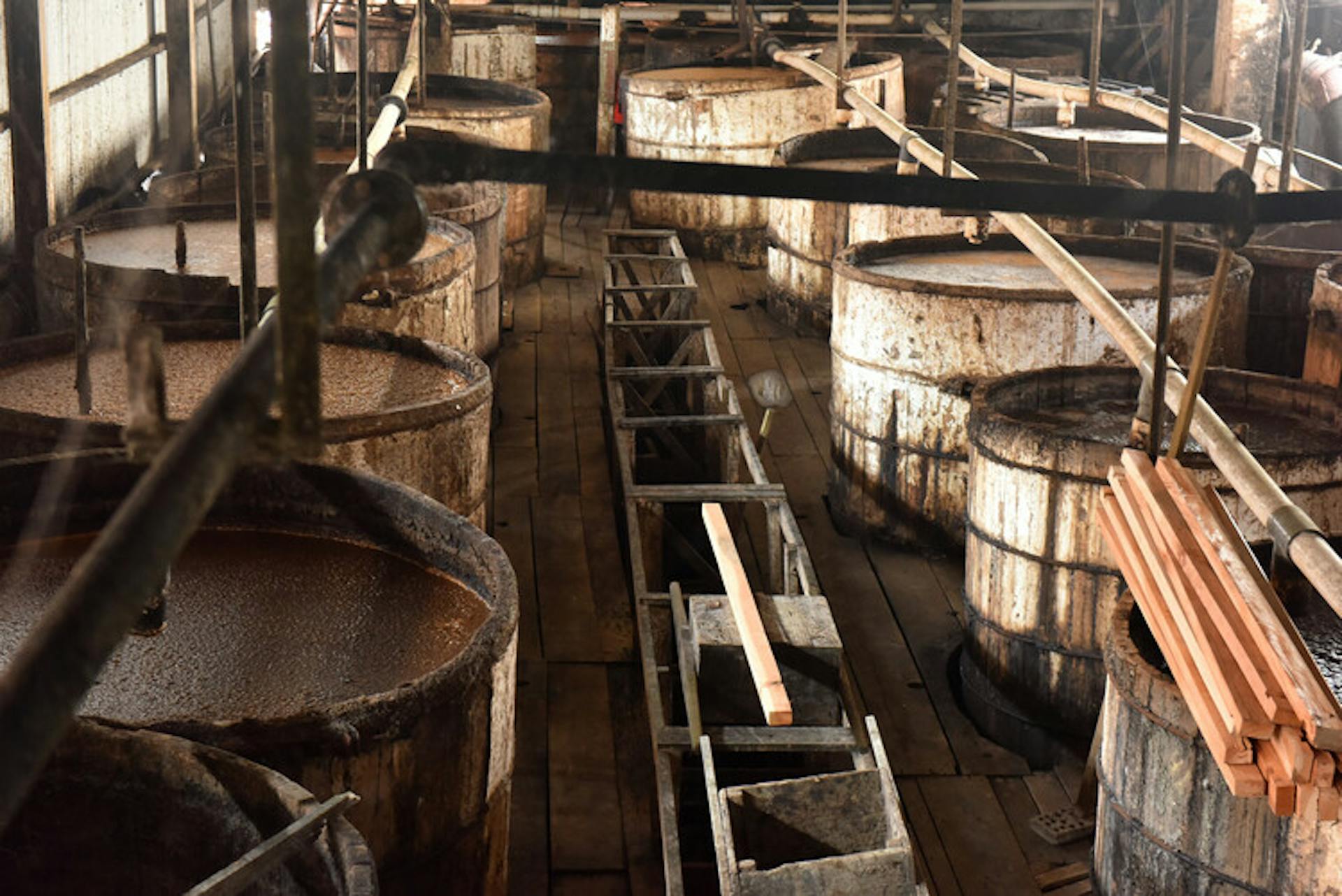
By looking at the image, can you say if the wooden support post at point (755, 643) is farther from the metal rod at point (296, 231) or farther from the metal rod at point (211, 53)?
the metal rod at point (211, 53)

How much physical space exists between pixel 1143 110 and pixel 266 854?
8065 mm

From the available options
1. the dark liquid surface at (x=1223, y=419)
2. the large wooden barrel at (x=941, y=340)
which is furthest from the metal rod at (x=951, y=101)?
the dark liquid surface at (x=1223, y=419)

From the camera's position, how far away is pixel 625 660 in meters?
6.86

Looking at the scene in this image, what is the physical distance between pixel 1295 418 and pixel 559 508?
3.57m

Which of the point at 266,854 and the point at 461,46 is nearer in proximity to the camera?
the point at 266,854

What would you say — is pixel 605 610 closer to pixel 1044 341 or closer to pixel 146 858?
pixel 1044 341

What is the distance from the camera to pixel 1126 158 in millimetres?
11102

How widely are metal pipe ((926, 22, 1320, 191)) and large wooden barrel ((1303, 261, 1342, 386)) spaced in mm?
741

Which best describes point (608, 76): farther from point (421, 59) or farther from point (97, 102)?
point (97, 102)

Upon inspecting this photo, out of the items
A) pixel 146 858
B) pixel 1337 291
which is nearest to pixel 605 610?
pixel 1337 291

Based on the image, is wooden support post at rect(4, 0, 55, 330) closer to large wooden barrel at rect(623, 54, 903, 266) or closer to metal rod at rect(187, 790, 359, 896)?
metal rod at rect(187, 790, 359, 896)

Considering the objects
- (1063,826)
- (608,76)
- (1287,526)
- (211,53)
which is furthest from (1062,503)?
(608,76)

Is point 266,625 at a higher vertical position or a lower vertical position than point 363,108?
lower

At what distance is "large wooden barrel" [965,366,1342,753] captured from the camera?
5879 millimetres
